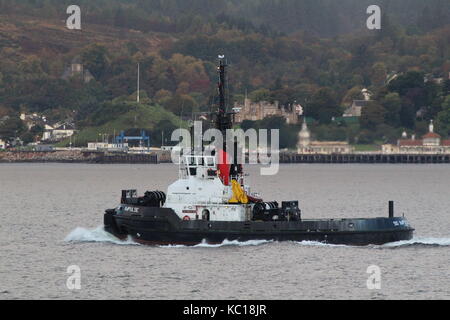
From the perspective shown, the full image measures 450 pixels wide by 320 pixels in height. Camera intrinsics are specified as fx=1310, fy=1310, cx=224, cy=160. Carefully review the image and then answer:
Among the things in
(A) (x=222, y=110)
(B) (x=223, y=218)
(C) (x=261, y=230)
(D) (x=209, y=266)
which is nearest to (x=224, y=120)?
(A) (x=222, y=110)

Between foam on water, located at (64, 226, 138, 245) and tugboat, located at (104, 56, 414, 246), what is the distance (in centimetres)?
304

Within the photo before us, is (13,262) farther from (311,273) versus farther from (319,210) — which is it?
(319,210)

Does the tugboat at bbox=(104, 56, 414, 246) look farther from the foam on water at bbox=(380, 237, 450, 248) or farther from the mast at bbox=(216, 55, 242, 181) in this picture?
the foam on water at bbox=(380, 237, 450, 248)

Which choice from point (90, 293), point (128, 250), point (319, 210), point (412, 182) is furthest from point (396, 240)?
point (412, 182)

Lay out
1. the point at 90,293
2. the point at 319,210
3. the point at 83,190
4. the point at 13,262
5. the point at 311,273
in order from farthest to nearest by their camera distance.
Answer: the point at 83,190 → the point at 319,210 → the point at 13,262 → the point at 311,273 → the point at 90,293

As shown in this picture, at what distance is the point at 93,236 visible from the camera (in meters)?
81.2

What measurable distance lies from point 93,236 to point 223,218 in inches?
458

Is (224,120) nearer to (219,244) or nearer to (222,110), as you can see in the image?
(222,110)

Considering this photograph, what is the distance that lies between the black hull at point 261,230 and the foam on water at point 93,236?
3278 mm

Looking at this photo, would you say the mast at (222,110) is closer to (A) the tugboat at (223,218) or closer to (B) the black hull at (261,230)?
(A) the tugboat at (223,218)

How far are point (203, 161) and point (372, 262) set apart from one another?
1126cm

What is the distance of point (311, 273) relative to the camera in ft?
220

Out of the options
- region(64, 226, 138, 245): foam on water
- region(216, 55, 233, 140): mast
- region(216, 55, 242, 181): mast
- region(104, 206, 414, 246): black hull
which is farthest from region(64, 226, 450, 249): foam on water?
region(216, 55, 233, 140): mast

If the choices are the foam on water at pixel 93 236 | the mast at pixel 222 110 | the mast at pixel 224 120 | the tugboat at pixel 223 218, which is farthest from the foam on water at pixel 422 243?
the foam on water at pixel 93 236
